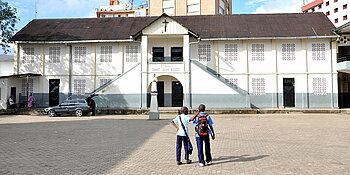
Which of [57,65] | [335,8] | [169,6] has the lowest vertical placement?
[57,65]

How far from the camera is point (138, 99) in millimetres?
23672

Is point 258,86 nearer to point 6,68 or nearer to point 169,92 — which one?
point 169,92

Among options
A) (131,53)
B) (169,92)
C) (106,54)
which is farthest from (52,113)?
(169,92)

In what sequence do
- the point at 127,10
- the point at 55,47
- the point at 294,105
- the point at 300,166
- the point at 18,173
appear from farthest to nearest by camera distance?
the point at 127,10 → the point at 55,47 → the point at 294,105 → the point at 300,166 → the point at 18,173

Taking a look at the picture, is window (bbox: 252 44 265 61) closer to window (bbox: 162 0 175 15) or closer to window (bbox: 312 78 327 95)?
window (bbox: 312 78 327 95)

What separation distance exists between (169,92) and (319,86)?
13591 mm

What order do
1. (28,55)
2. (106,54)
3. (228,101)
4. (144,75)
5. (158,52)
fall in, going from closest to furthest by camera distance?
(228,101), (144,75), (158,52), (106,54), (28,55)

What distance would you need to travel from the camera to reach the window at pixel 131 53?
26.5 meters

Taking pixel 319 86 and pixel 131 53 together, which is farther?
pixel 131 53

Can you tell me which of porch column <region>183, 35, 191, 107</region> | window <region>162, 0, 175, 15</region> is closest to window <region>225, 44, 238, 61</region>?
porch column <region>183, 35, 191, 107</region>

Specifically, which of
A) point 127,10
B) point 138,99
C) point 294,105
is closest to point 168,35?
point 138,99

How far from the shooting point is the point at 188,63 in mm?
23469

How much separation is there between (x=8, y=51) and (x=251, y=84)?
78.2 ft

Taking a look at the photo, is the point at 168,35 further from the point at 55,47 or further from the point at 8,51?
the point at 8,51
